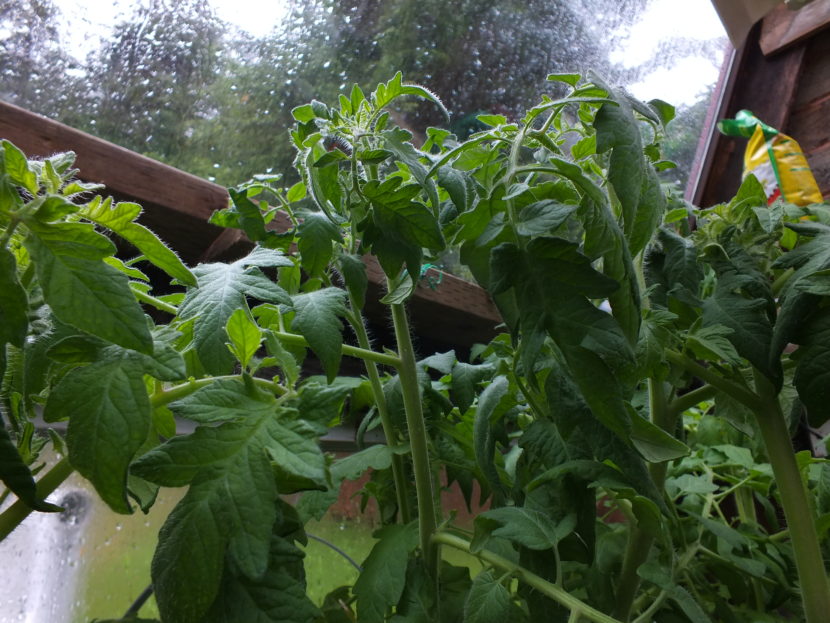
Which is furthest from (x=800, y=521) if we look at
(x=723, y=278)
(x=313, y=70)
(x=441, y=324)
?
(x=313, y=70)

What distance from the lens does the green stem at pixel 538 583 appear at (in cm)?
44

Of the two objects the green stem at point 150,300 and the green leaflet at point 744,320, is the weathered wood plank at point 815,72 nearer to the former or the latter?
the green leaflet at point 744,320

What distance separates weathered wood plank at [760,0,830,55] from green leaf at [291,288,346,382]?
178 centimetres

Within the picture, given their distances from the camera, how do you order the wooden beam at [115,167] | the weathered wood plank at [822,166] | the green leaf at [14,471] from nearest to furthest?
the green leaf at [14,471]
the wooden beam at [115,167]
the weathered wood plank at [822,166]

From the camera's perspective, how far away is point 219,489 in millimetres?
359

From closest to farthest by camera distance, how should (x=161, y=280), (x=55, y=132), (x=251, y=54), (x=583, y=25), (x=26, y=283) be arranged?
(x=26, y=283) → (x=55, y=132) → (x=161, y=280) → (x=251, y=54) → (x=583, y=25)

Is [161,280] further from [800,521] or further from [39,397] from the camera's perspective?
[800,521]

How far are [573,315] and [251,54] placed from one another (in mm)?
955

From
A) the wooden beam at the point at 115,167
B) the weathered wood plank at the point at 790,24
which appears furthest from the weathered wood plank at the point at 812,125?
the wooden beam at the point at 115,167

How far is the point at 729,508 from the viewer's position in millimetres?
1398

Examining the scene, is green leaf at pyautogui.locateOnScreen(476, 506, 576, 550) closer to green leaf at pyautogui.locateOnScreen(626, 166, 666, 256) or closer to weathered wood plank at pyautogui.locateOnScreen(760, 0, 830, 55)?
green leaf at pyautogui.locateOnScreen(626, 166, 666, 256)

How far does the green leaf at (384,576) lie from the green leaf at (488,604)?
0.21 ft

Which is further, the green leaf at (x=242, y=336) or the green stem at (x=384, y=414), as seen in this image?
the green stem at (x=384, y=414)

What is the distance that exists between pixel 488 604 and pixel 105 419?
268 mm
